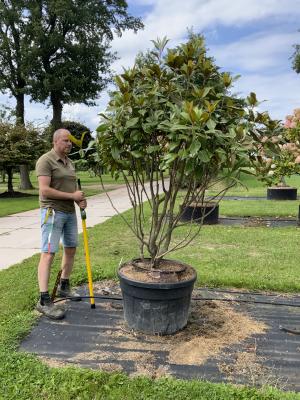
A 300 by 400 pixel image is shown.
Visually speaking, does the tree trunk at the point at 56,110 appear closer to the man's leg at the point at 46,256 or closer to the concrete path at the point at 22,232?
the concrete path at the point at 22,232

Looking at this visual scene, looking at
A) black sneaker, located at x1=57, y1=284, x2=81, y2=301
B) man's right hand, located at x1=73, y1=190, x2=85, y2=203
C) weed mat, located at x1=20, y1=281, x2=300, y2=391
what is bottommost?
weed mat, located at x1=20, y1=281, x2=300, y2=391

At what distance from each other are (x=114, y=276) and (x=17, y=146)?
12478 millimetres

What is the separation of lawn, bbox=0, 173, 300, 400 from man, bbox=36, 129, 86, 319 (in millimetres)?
250

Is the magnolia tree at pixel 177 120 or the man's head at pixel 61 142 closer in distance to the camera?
the magnolia tree at pixel 177 120

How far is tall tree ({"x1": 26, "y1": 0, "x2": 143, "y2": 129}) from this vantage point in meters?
20.5

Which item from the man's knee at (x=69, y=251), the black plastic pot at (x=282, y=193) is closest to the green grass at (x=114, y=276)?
the man's knee at (x=69, y=251)

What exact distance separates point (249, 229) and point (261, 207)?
3806mm

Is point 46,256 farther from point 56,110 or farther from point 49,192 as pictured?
point 56,110

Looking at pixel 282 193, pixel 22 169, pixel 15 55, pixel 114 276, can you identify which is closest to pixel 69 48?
pixel 15 55

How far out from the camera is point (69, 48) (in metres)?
21.2

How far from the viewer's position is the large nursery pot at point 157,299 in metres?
3.53

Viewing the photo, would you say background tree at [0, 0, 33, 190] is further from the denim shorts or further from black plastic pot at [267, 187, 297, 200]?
the denim shorts

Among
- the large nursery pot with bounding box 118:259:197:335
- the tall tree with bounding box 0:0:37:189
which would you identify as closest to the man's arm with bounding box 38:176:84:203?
the large nursery pot with bounding box 118:259:197:335

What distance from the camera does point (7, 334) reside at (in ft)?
11.5
